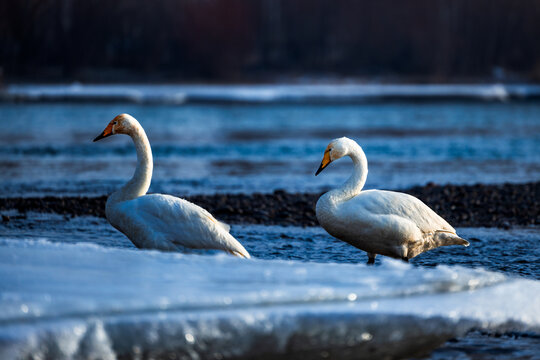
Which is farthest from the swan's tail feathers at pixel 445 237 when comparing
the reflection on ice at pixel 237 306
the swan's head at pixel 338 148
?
the reflection on ice at pixel 237 306

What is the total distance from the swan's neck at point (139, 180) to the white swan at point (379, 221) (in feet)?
4.11

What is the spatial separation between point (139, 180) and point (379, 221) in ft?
5.65

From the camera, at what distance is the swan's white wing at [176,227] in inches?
213

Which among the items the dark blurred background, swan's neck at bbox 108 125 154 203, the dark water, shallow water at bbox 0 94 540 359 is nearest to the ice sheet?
shallow water at bbox 0 94 540 359

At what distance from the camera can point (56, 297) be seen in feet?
13.1

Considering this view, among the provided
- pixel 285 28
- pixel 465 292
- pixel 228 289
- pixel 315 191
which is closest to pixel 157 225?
pixel 228 289

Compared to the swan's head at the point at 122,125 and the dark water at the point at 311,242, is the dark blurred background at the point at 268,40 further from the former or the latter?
the swan's head at the point at 122,125

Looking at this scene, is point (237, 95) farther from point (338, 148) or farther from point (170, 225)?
point (170, 225)

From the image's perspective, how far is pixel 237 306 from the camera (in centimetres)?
412

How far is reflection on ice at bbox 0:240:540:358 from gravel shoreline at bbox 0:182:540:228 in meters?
3.43

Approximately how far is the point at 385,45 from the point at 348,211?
180 ft

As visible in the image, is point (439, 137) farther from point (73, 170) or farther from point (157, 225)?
point (157, 225)

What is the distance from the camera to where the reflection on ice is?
151 inches

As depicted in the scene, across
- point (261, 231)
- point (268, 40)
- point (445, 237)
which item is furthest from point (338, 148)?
point (268, 40)
